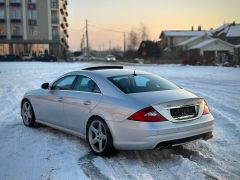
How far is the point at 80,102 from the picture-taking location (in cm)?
761

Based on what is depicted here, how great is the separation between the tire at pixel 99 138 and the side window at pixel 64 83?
53.8 inches

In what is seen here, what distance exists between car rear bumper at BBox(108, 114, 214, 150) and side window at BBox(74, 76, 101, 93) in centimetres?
97

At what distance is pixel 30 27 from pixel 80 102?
84447 millimetres

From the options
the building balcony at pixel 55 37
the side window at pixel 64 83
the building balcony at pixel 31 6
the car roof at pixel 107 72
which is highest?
Answer: the building balcony at pixel 31 6

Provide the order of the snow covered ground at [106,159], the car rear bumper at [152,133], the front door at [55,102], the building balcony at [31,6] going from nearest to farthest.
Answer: the snow covered ground at [106,159] → the car rear bumper at [152,133] → the front door at [55,102] → the building balcony at [31,6]

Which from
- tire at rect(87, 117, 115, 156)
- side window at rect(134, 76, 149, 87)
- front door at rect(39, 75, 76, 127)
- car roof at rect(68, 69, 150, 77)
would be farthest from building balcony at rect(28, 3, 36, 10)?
tire at rect(87, 117, 115, 156)

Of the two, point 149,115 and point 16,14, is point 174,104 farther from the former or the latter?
point 16,14

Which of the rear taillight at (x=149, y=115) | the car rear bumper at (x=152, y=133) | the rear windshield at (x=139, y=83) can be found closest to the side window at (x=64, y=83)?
the rear windshield at (x=139, y=83)

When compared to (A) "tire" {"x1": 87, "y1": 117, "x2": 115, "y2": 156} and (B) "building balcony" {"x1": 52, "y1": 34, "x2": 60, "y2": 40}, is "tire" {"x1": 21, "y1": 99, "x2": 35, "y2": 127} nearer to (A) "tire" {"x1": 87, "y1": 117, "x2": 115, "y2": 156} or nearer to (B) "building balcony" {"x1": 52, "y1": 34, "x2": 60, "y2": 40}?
(A) "tire" {"x1": 87, "y1": 117, "x2": 115, "y2": 156}

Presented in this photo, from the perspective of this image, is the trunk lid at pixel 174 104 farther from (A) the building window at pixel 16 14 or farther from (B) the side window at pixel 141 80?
(A) the building window at pixel 16 14

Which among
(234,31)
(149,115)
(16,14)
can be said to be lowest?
(149,115)

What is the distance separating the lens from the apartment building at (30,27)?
288 ft

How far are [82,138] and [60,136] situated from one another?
968 mm

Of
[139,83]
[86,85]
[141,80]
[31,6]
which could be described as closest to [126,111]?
[139,83]
